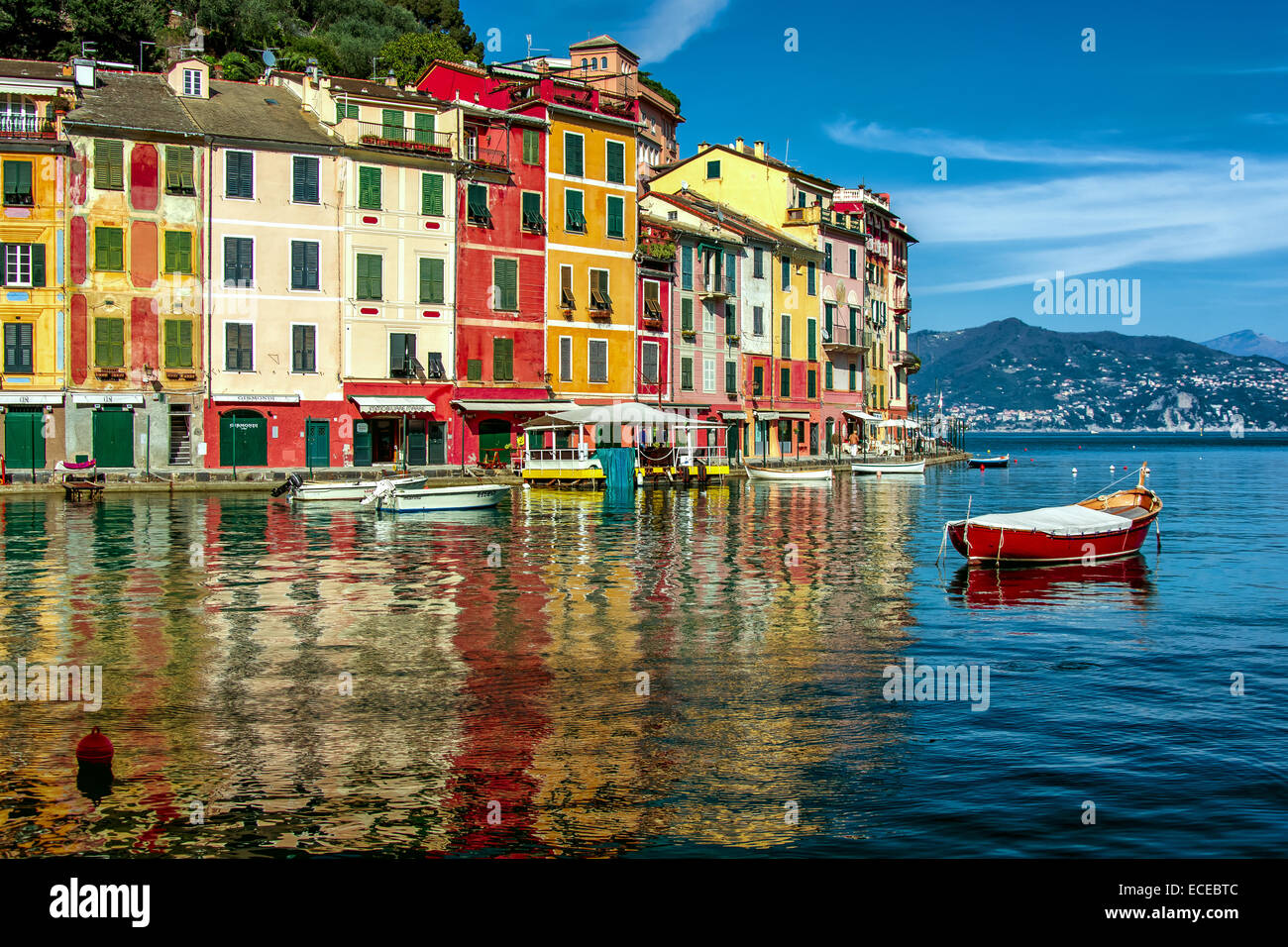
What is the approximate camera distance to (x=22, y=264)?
46406mm

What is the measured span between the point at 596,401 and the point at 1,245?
28018 mm

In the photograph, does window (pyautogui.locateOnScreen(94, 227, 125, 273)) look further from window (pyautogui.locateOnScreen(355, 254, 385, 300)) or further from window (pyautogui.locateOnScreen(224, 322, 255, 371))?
window (pyautogui.locateOnScreen(355, 254, 385, 300))

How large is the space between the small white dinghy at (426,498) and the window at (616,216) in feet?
84.1

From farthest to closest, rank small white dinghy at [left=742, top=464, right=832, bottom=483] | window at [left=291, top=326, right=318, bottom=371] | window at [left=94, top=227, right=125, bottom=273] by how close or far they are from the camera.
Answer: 1. small white dinghy at [left=742, top=464, right=832, bottom=483]
2. window at [left=291, top=326, right=318, bottom=371]
3. window at [left=94, top=227, right=125, bottom=273]

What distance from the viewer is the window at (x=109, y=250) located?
47.2 m

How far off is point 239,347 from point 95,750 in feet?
142

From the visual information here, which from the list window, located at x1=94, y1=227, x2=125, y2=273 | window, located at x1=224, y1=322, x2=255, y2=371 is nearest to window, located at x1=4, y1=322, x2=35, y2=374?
window, located at x1=94, y1=227, x2=125, y2=273

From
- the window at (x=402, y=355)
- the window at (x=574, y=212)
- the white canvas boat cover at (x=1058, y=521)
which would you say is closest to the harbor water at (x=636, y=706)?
the white canvas boat cover at (x=1058, y=521)

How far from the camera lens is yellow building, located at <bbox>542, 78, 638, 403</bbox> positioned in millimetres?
59094

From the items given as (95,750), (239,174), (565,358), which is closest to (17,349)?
(239,174)

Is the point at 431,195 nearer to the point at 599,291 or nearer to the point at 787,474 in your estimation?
the point at 599,291

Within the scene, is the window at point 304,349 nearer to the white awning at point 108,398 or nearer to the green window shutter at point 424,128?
the white awning at point 108,398

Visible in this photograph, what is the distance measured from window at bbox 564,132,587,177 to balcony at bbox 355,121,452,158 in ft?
22.9

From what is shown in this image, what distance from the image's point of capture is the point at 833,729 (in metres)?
11.5
